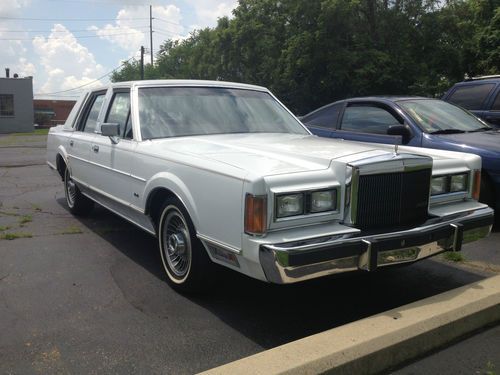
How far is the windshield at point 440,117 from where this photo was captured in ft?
21.7

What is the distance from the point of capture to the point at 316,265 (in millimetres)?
3137

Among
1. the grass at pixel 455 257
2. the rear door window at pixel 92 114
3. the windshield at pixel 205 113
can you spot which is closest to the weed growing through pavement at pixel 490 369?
the grass at pixel 455 257

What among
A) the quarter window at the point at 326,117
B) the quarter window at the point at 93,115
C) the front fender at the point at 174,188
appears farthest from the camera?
the quarter window at the point at 326,117

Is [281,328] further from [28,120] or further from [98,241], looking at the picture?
[28,120]

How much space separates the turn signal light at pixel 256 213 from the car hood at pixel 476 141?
3778 millimetres

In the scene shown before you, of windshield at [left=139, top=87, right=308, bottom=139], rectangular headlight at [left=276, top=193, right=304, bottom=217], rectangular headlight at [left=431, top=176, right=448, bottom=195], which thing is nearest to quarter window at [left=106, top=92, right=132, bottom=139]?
windshield at [left=139, top=87, right=308, bottom=139]

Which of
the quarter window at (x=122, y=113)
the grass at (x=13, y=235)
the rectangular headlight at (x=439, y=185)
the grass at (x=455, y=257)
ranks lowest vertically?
the grass at (x=13, y=235)

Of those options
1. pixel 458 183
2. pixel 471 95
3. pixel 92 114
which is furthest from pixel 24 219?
pixel 471 95

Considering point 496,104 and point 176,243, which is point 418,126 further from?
point 176,243

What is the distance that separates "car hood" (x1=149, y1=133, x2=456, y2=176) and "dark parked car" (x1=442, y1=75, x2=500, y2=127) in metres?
4.41

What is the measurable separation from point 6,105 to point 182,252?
3919 cm

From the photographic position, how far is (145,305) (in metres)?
3.97

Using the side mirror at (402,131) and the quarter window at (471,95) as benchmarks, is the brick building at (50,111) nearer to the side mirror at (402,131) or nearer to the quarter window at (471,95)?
the quarter window at (471,95)

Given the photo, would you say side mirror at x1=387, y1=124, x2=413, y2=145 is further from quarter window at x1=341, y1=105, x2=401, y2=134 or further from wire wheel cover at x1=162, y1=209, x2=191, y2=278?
wire wheel cover at x1=162, y1=209, x2=191, y2=278
